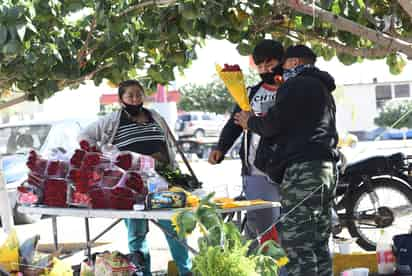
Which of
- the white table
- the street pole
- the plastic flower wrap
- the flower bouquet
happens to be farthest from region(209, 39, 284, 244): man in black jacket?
the street pole

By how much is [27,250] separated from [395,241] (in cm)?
265

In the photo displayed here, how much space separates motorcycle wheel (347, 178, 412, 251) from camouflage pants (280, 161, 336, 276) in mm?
2980

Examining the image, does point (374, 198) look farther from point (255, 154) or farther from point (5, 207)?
point (5, 207)

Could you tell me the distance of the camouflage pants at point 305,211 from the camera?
15.2 ft

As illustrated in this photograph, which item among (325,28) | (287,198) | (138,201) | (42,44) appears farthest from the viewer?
(325,28)

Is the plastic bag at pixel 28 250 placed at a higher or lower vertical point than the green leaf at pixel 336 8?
lower

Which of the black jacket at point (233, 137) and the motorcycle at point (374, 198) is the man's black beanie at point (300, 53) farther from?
the motorcycle at point (374, 198)

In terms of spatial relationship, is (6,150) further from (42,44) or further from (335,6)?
(335,6)

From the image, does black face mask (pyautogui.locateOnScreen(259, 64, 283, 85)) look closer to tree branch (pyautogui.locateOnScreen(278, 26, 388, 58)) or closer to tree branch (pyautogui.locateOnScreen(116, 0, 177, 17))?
tree branch (pyautogui.locateOnScreen(278, 26, 388, 58))

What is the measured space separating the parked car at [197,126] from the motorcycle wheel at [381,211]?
28.6m

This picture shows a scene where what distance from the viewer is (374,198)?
7.70 metres

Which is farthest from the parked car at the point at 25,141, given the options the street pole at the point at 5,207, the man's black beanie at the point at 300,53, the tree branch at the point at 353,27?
the tree branch at the point at 353,27

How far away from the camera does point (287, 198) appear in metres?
4.69

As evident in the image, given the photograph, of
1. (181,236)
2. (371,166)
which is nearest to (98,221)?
(371,166)
